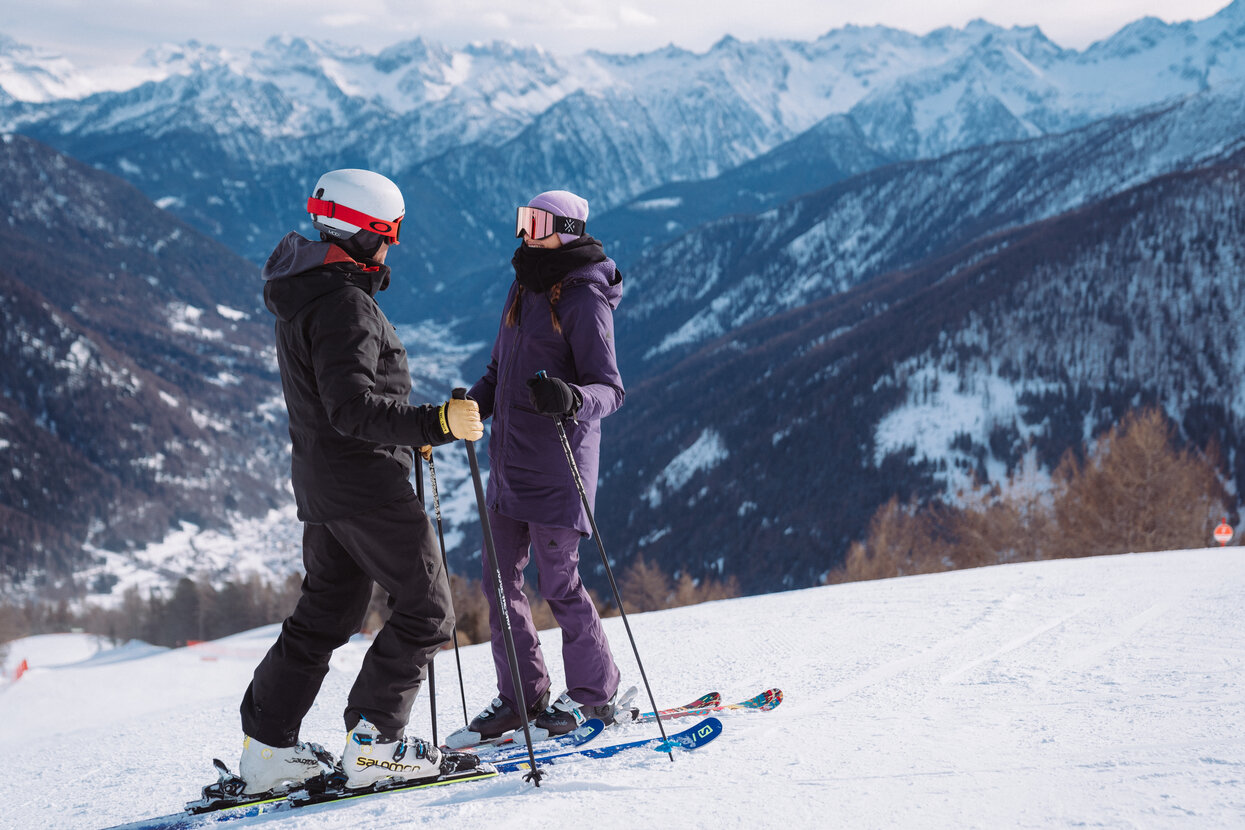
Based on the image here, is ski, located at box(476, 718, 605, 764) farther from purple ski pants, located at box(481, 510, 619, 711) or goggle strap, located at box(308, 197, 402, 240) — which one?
goggle strap, located at box(308, 197, 402, 240)

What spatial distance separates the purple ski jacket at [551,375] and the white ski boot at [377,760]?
1116 millimetres

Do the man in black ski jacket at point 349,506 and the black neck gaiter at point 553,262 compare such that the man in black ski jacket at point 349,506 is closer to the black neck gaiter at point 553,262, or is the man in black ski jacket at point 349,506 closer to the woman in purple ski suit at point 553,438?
the woman in purple ski suit at point 553,438

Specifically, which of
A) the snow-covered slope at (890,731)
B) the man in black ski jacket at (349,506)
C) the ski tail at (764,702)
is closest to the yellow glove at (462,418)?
the man in black ski jacket at (349,506)

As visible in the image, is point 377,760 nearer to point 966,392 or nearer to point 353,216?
point 353,216

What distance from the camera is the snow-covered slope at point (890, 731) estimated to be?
3125 mm

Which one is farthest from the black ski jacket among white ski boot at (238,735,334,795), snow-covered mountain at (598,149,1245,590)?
snow-covered mountain at (598,149,1245,590)

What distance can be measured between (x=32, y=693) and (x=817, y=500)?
95.5 meters

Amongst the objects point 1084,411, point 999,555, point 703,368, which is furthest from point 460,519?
point 999,555

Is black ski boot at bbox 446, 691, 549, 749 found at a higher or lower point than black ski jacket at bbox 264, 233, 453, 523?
lower

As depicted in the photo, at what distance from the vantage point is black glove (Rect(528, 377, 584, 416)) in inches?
144

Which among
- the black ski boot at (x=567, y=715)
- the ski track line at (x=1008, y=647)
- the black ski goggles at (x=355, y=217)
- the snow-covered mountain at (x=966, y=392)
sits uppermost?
the snow-covered mountain at (x=966, y=392)

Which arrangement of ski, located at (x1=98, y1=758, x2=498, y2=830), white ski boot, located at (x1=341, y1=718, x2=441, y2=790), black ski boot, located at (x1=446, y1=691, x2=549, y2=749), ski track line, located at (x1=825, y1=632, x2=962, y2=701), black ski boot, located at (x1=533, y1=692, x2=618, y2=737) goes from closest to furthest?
1. ski, located at (x1=98, y1=758, x2=498, y2=830)
2. white ski boot, located at (x1=341, y1=718, x2=441, y2=790)
3. black ski boot, located at (x1=533, y1=692, x2=618, y2=737)
4. black ski boot, located at (x1=446, y1=691, x2=549, y2=749)
5. ski track line, located at (x1=825, y1=632, x2=962, y2=701)

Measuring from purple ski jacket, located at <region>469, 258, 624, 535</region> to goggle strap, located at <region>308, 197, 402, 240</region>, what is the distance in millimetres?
741

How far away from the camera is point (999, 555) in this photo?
39.2 meters
